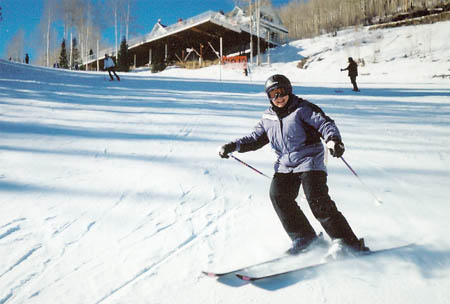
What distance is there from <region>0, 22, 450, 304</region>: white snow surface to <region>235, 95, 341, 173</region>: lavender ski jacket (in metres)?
0.61

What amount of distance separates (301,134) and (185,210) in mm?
1279

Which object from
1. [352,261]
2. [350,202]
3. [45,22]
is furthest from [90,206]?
[45,22]

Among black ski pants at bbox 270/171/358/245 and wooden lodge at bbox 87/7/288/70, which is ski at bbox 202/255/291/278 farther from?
wooden lodge at bbox 87/7/288/70

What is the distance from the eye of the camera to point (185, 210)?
8.61ft

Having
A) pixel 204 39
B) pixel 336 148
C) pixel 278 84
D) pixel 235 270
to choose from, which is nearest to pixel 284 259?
pixel 235 270

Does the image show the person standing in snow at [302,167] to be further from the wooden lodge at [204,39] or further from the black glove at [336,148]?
the wooden lodge at [204,39]

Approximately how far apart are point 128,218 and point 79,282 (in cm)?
82

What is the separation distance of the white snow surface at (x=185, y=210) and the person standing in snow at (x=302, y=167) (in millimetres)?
191

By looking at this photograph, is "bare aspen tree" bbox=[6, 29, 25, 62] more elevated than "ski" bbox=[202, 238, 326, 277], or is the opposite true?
"bare aspen tree" bbox=[6, 29, 25, 62]

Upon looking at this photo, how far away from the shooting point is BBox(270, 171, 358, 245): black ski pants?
183 cm


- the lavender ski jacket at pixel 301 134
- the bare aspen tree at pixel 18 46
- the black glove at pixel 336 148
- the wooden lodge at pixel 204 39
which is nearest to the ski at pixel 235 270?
the lavender ski jacket at pixel 301 134

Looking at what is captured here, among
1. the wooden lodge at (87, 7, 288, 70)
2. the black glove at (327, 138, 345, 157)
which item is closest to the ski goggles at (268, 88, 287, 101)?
the black glove at (327, 138, 345, 157)

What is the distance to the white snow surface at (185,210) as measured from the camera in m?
1.62

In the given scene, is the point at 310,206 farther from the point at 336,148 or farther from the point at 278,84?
the point at 278,84
